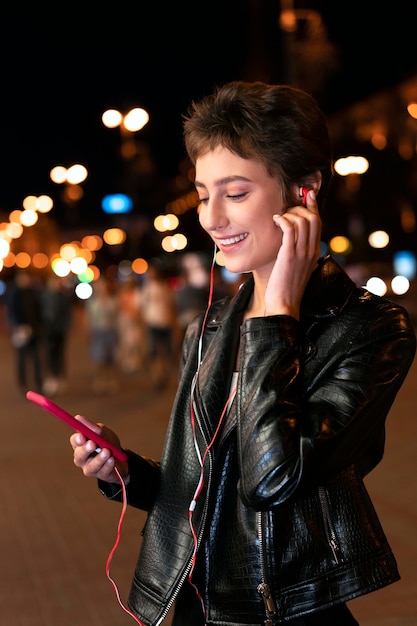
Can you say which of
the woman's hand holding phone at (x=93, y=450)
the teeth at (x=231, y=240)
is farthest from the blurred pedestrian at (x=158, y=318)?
the teeth at (x=231, y=240)

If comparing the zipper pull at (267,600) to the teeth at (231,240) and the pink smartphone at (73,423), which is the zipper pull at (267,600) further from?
the teeth at (231,240)

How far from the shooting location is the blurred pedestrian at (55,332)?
15.8 meters

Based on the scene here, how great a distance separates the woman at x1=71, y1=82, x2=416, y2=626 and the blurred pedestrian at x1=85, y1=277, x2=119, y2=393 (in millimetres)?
13221

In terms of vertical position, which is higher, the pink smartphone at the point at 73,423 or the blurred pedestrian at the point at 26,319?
the blurred pedestrian at the point at 26,319

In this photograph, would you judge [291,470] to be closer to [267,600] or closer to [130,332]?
[267,600]

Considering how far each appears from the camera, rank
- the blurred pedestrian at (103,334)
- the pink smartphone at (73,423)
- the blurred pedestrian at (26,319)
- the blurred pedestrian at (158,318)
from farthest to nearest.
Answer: the blurred pedestrian at (158,318)
the blurred pedestrian at (103,334)
the blurred pedestrian at (26,319)
the pink smartphone at (73,423)

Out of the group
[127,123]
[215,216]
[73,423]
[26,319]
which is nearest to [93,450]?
[73,423]

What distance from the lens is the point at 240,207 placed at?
2168 mm

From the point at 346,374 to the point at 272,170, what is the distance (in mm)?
507

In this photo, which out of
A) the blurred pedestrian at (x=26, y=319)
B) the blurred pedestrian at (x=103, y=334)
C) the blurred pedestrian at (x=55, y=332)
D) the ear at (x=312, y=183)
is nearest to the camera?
the ear at (x=312, y=183)

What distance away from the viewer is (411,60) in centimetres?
2911

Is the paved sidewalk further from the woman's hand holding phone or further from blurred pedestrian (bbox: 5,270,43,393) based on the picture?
blurred pedestrian (bbox: 5,270,43,393)

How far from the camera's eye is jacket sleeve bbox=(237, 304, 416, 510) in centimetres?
192

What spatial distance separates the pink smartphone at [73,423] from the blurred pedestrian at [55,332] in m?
13.5
